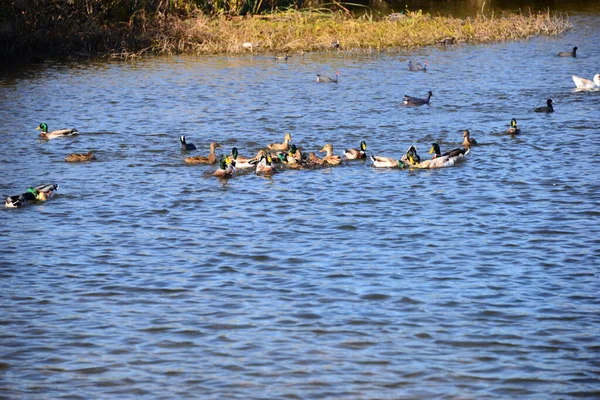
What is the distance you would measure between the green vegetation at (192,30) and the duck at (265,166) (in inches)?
711

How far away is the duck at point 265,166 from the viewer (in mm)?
18719

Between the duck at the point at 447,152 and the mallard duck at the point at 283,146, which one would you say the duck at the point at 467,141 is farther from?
the mallard duck at the point at 283,146

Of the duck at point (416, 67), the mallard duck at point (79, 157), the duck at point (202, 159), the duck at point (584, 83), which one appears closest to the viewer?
the duck at point (202, 159)

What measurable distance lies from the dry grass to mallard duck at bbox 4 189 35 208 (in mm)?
20496

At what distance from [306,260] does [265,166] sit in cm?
578

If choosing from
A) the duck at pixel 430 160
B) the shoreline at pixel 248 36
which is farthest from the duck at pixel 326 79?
the duck at pixel 430 160

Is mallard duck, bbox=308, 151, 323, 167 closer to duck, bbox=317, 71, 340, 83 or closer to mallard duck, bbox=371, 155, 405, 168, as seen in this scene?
mallard duck, bbox=371, 155, 405, 168

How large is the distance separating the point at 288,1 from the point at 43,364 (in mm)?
34746

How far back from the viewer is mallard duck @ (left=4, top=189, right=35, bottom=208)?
16.3 m

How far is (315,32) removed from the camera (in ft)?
123

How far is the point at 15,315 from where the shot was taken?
37.2 ft

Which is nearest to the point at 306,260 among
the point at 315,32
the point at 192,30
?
the point at 192,30

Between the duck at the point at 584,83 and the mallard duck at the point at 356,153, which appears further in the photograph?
the duck at the point at 584,83

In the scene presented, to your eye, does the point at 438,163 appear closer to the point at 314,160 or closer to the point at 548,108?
the point at 314,160
